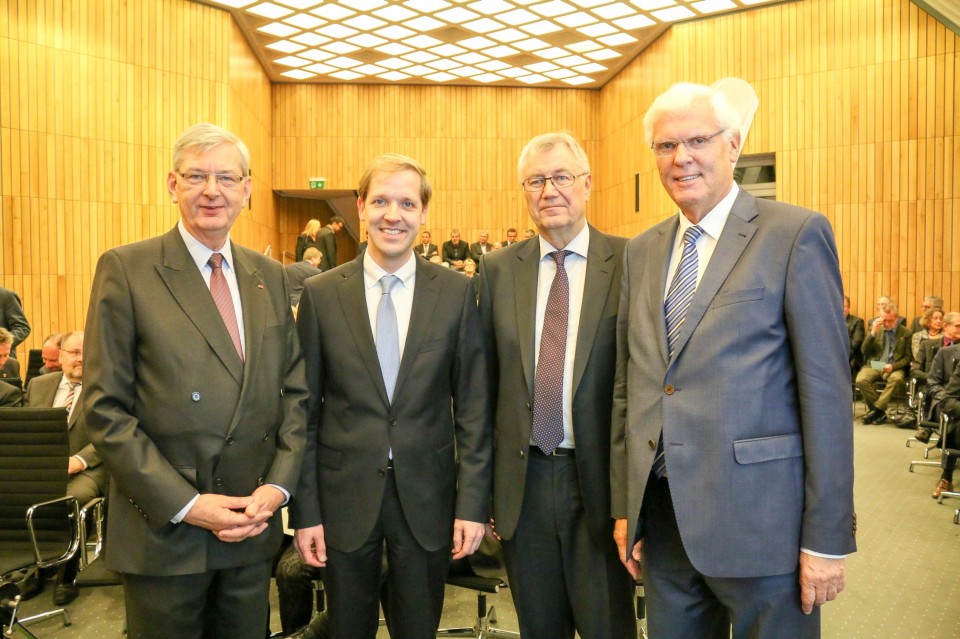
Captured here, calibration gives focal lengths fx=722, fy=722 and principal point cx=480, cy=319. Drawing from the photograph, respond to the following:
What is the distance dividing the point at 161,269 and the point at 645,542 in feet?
4.78

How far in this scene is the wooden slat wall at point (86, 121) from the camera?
31.0ft

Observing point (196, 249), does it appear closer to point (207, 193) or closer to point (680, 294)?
point (207, 193)

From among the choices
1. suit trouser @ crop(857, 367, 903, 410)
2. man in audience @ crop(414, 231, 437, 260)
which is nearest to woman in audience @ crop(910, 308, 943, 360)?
suit trouser @ crop(857, 367, 903, 410)

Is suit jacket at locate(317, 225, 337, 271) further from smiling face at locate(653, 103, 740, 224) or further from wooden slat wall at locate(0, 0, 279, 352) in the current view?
smiling face at locate(653, 103, 740, 224)

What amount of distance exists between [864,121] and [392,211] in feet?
36.5

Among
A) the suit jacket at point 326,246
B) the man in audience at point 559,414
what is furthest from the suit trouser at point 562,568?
the suit jacket at point 326,246

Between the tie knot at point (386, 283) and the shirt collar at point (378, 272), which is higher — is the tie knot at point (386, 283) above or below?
below

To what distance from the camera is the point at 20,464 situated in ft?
11.1

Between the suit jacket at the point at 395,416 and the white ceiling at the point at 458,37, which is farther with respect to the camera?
the white ceiling at the point at 458,37

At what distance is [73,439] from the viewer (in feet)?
13.9

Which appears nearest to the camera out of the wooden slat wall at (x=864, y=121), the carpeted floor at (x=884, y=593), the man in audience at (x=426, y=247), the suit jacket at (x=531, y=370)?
the suit jacket at (x=531, y=370)

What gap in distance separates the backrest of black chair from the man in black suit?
6.29ft

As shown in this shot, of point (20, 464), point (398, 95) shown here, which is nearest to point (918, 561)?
point (20, 464)

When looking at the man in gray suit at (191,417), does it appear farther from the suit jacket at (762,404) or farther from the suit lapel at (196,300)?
the suit jacket at (762,404)
